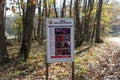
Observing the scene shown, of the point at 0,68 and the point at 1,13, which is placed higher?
the point at 1,13

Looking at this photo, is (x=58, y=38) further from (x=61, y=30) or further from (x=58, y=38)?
(x=61, y=30)

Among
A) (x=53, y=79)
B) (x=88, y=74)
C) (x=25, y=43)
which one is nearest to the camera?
(x=53, y=79)

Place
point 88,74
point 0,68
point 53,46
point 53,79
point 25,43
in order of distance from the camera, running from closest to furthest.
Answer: point 53,46 → point 53,79 → point 88,74 → point 0,68 → point 25,43

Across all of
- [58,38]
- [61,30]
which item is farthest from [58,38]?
[61,30]

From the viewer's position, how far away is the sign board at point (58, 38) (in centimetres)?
833

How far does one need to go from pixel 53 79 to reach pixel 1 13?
4674 mm

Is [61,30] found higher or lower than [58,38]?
higher

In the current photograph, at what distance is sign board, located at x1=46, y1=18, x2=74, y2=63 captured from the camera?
8.33m

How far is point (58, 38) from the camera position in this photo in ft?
27.6

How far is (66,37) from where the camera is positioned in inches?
334

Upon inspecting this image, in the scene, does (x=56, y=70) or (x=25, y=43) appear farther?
(x=25, y=43)

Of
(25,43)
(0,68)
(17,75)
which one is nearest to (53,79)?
(17,75)

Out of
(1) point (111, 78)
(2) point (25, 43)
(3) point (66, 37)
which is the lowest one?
(1) point (111, 78)

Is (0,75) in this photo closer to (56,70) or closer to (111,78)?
(56,70)
